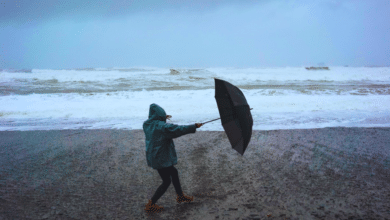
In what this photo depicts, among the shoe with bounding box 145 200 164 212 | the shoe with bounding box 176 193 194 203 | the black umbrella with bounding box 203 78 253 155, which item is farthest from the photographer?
the shoe with bounding box 176 193 194 203

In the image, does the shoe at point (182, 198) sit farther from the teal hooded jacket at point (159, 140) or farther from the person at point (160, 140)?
the teal hooded jacket at point (159, 140)

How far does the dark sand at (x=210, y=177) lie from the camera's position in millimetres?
3520

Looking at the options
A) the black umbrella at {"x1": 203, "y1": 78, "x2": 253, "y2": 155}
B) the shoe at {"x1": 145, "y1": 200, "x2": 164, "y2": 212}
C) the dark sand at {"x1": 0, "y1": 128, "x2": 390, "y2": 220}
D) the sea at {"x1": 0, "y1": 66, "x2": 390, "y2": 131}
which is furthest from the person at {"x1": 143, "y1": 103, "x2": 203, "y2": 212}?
the sea at {"x1": 0, "y1": 66, "x2": 390, "y2": 131}

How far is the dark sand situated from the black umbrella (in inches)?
40.3

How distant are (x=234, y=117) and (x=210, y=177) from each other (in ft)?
6.18

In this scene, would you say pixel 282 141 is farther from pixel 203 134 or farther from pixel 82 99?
pixel 82 99

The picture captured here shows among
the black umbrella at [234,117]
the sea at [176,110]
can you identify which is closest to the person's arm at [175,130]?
the black umbrella at [234,117]

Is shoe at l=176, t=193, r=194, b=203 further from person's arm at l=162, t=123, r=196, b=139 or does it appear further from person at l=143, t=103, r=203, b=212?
person's arm at l=162, t=123, r=196, b=139

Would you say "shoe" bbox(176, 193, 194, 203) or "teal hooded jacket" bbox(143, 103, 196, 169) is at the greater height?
"teal hooded jacket" bbox(143, 103, 196, 169)

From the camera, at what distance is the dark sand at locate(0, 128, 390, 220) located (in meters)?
3.52

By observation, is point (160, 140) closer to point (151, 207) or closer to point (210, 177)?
point (151, 207)

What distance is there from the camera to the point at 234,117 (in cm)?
313

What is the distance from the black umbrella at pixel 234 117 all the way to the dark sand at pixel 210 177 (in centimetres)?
102

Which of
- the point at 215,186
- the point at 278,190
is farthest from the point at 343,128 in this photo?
the point at 215,186
